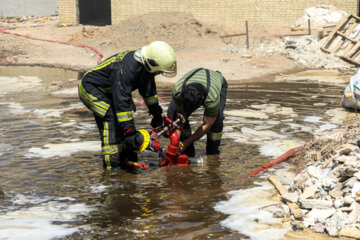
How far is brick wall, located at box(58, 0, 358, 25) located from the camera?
893 inches

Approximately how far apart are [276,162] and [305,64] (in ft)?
32.9

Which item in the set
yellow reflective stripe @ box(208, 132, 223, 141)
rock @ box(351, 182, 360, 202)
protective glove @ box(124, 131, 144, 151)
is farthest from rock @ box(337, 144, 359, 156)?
protective glove @ box(124, 131, 144, 151)

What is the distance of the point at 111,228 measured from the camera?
421 centimetres

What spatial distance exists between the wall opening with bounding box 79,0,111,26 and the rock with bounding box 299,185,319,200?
25.1 metres

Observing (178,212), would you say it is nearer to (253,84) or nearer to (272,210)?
(272,210)

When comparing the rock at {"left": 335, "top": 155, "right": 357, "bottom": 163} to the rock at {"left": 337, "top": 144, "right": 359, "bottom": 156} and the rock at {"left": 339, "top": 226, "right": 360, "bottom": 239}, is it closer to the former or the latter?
the rock at {"left": 337, "top": 144, "right": 359, "bottom": 156}

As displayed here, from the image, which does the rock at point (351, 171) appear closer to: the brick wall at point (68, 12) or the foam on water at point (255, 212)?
the foam on water at point (255, 212)

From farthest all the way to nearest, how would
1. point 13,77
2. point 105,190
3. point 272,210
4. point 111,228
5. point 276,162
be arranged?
point 13,77
point 276,162
point 105,190
point 272,210
point 111,228

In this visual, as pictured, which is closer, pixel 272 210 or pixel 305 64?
pixel 272 210

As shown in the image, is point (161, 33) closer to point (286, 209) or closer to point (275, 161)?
point (275, 161)

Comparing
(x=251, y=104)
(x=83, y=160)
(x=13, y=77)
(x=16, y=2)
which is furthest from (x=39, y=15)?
(x=83, y=160)

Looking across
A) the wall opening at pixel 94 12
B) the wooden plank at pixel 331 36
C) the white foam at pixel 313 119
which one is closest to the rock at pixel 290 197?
the white foam at pixel 313 119

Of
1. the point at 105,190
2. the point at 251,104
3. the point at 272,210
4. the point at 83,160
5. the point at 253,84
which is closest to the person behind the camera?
the point at 272,210

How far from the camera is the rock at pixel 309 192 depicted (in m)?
4.44
